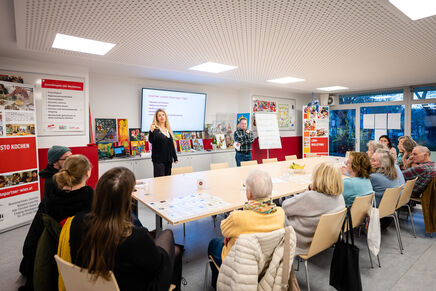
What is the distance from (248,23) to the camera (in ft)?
8.48

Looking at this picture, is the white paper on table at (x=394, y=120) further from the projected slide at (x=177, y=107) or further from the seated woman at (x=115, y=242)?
the seated woman at (x=115, y=242)

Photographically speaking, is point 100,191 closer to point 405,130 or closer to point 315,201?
point 315,201

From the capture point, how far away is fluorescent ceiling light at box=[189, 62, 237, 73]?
4402 mm

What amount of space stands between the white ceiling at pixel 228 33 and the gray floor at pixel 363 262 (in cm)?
248

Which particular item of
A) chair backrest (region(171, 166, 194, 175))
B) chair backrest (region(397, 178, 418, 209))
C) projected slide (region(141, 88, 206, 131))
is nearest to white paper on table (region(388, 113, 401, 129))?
chair backrest (region(397, 178, 418, 209))

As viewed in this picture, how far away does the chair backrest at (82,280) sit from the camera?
119 cm

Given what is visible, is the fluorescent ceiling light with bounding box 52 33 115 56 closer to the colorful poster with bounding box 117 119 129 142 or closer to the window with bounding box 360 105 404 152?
the colorful poster with bounding box 117 119 129 142

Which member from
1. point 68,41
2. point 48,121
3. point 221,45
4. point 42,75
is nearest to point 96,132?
point 48,121

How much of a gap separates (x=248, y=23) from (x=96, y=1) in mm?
1398

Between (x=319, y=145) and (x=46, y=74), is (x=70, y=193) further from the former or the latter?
(x=319, y=145)

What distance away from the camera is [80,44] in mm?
3244

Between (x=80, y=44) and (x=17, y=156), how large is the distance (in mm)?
1888

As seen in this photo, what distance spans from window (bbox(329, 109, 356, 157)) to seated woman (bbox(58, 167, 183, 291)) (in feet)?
28.2

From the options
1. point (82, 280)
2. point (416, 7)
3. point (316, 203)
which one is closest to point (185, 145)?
point (316, 203)
